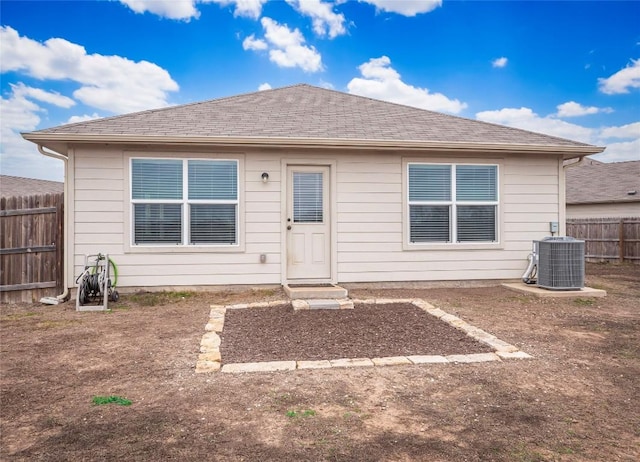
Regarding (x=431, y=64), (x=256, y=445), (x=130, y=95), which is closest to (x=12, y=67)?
(x=130, y=95)

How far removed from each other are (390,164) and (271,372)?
5.02 metres

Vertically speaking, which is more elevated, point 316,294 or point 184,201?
point 184,201

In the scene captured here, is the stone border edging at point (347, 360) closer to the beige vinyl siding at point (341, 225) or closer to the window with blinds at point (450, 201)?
the beige vinyl siding at point (341, 225)

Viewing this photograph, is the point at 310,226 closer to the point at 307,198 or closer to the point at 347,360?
the point at 307,198

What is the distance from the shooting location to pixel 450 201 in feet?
25.1

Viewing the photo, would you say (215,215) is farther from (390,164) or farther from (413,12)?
(413,12)

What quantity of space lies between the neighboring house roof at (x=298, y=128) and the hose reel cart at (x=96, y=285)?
1969 mm

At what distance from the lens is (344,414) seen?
264cm

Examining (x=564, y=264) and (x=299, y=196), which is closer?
(x=564, y=264)

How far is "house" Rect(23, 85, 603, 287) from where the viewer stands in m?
6.86

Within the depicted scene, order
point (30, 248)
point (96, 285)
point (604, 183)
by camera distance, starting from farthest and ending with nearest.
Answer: point (604, 183) < point (30, 248) < point (96, 285)

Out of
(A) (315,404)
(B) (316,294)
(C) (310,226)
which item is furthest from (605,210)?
(A) (315,404)

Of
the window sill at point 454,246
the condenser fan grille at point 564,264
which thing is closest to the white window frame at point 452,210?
the window sill at point 454,246

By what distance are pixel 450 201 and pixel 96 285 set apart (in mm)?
6109
